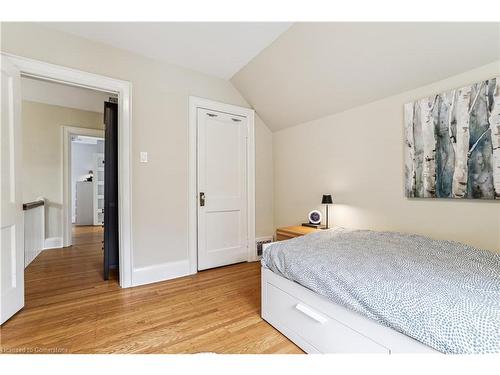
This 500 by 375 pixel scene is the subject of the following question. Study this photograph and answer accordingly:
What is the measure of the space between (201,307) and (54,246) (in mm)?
3419

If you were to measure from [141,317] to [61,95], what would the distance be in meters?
3.50

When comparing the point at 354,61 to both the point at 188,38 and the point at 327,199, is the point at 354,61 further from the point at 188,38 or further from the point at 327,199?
the point at 188,38

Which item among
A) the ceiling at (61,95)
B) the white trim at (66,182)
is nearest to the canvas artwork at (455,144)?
the ceiling at (61,95)

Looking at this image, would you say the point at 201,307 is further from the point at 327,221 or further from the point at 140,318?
the point at 327,221

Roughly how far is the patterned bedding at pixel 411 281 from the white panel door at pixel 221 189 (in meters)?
1.36

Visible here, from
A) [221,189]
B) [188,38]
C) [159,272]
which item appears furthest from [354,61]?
[159,272]

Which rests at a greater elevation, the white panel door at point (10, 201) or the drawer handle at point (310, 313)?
the white panel door at point (10, 201)

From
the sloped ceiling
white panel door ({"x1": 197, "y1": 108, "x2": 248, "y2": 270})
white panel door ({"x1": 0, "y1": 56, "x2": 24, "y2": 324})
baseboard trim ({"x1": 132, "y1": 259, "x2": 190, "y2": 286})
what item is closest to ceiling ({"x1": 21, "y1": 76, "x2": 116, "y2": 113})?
white panel door ({"x1": 0, "y1": 56, "x2": 24, "y2": 324})

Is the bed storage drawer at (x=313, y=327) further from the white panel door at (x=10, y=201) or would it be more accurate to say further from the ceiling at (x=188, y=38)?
the ceiling at (x=188, y=38)

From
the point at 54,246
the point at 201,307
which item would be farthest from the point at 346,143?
the point at 54,246

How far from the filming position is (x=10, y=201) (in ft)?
5.96

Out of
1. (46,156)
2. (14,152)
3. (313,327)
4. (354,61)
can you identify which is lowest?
(313,327)

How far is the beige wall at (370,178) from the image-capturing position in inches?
69.4

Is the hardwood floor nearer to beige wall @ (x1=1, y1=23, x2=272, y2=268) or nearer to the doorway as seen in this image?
the doorway
